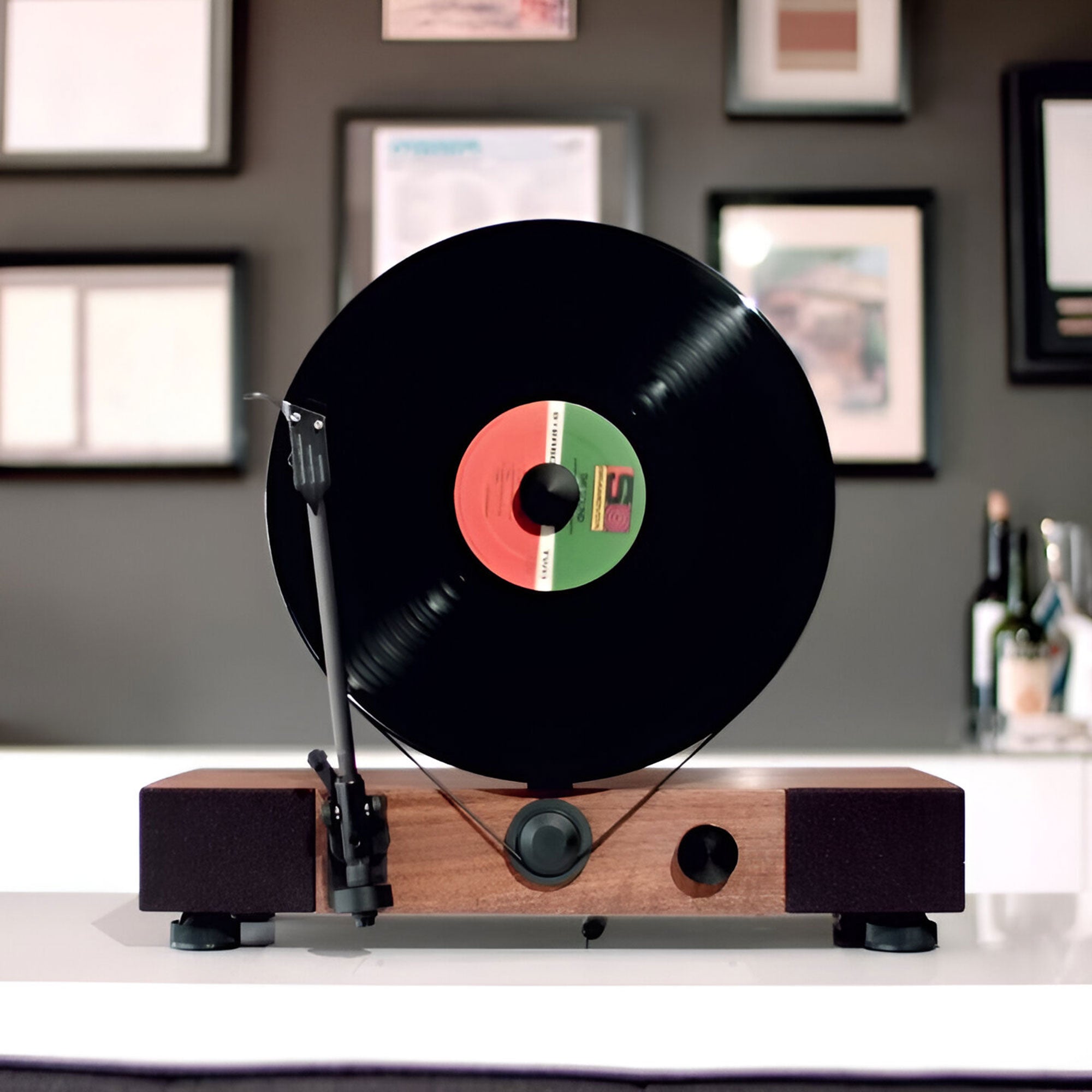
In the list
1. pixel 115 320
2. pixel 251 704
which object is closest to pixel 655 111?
pixel 115 320

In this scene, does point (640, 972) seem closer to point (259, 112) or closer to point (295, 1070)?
point (295, 1070)

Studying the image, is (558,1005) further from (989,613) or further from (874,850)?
(989,613)

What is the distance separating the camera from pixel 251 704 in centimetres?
177

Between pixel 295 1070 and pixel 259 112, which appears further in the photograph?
pixel 259 112

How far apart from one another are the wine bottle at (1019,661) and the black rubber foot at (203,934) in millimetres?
1217

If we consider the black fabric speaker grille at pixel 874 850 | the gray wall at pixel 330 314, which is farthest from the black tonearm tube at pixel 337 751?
the gray wall at pixel 330 314

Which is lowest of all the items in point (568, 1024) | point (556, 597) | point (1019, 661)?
point (568, 1024)

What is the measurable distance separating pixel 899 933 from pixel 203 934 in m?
0.41

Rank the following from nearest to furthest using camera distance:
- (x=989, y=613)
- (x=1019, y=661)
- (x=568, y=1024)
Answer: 1. (x=568, y=1024)
2. (x=1019, y=661)
3. (x=989, y=613)

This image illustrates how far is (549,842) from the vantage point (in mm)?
641

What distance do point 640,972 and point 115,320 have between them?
4.83ft

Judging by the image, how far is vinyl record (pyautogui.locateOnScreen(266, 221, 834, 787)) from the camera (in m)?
0.65

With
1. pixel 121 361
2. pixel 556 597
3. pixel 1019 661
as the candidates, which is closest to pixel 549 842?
pixel 556 597

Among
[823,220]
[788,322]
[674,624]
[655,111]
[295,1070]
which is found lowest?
[295,1070]
